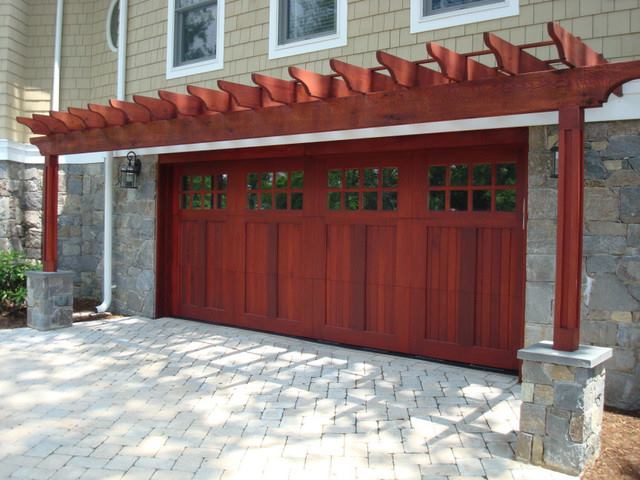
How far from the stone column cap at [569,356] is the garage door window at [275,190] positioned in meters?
3.59

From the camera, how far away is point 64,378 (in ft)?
16.7

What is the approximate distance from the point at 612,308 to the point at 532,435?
1.64 metres

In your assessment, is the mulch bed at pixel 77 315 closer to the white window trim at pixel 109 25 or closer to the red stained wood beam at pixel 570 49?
the white window trim at pixel 109 25

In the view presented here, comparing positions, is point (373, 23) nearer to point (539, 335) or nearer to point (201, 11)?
point (201, 11)

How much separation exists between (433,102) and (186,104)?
227 cm

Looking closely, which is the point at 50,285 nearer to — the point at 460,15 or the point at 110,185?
the point at 110,185

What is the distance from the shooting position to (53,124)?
6.48m

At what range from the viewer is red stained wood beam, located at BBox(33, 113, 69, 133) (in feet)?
21.0

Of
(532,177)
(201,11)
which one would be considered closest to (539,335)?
(532,177)

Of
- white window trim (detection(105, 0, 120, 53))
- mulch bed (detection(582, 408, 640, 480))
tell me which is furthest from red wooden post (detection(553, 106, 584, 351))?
white window trim (detection(105, 0, 120, 53))

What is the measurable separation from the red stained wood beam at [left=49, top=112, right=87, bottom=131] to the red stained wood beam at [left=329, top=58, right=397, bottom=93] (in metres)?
3.45

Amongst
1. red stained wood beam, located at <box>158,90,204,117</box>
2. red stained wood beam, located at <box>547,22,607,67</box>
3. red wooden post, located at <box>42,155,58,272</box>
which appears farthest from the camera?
red wooden post, located at <box>42,155,58,272</box>

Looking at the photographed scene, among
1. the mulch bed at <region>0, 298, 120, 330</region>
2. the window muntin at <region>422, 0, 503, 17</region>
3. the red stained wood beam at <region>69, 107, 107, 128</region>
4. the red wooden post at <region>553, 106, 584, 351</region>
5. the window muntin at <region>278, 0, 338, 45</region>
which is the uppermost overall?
the window muntin at <region>278, 0, 338, 45</region>

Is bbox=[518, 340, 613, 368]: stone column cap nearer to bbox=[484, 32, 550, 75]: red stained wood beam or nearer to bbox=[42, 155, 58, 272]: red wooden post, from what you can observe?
bbox=[484, 32, 550, 75]: red stained wood beam
